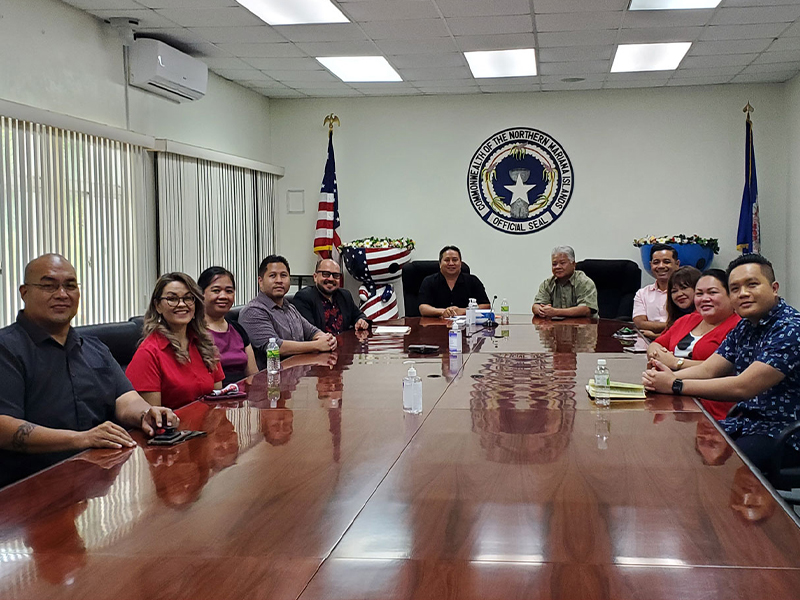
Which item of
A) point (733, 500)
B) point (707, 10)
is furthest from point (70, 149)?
point (733, 500)

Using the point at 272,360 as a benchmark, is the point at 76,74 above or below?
above

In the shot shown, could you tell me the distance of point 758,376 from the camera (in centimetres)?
290

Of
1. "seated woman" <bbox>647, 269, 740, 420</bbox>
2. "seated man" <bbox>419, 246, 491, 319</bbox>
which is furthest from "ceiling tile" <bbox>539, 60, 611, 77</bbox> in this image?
"seated woman" <bbox>647, 269, 740, 420</bbox>

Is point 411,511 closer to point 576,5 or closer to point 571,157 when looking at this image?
point 576,5

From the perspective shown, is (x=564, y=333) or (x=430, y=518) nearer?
(x=430, y=518)

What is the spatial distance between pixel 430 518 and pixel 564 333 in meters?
3.75

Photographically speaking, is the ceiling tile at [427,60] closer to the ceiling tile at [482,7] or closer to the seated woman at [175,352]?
the ceiling tile at [482,7]

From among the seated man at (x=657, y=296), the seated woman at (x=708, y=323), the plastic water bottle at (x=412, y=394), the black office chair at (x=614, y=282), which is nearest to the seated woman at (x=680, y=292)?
the seated woman at (x=708, y=323)

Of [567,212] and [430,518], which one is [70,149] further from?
[567,212]

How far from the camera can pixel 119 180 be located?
5.68 metres

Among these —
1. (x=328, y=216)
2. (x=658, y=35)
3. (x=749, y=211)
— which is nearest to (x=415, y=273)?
(x=328, y=216)

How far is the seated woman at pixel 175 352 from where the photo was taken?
3.21 meters

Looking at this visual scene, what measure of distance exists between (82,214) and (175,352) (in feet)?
7.81

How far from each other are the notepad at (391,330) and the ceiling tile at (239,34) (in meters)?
2.29
